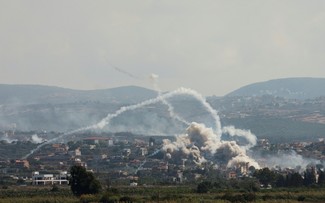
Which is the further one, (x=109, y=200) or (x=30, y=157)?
(x=30, y=157)

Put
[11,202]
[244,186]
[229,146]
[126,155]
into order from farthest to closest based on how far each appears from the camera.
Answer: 1. [126,155]
2. [229,146]
3. [244,186]
4. [11,202]

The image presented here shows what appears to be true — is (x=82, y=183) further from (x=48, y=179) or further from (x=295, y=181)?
(x=48, y=179)

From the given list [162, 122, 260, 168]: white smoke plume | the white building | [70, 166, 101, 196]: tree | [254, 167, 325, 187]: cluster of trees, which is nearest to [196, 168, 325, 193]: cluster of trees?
[254, 167, 325, 187]: cluster of trees

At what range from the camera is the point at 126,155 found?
193750mm

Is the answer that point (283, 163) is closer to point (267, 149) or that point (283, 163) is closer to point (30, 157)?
point (267, 149)

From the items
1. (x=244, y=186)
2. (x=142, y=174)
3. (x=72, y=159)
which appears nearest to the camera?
(x=244, y=186)

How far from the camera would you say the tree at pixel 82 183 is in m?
85.8

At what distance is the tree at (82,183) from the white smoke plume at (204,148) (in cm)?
7140

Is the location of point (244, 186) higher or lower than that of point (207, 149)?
lower

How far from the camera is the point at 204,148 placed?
16600 centimetres

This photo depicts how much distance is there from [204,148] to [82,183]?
81.0 m

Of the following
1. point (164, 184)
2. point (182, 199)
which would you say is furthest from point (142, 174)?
point (182, 199)

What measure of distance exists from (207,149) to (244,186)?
210 feet

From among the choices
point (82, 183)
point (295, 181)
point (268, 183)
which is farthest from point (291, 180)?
point (82, 183)
